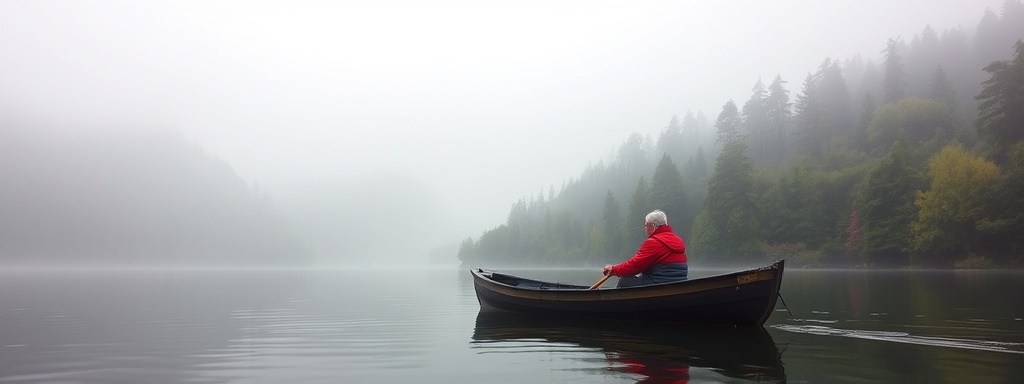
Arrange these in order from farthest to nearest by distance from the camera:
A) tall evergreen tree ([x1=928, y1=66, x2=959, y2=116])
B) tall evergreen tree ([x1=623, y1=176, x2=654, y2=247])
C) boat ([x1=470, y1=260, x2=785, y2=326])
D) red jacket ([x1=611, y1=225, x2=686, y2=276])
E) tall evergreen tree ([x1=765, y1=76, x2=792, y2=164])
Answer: tall evergreen tree ([x1=765, y1=76, x2=792, y2=164]) < tall evergreen tree ([x1=928, y1=66, x2=959, y2=116]) < tall evergreen tree ([x1=623, y1=176, x2=654, y2=247]) < red jacket ([x1=611, y1=225, x2=686, y2=276]) < boat ([x1=470, y1=260, x2=785, y2=326])

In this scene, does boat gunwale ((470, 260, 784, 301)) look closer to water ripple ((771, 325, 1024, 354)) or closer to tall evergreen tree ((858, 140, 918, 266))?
water ripple ((771, 325, 1024, 354))

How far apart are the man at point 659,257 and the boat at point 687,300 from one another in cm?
66

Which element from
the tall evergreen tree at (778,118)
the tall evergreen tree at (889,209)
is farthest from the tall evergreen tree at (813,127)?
the tall evergreen tree at (889,209)

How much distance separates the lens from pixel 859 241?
64188 millimetres

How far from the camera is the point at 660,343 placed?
1198 cm

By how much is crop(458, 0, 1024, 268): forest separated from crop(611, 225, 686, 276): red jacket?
47893mm

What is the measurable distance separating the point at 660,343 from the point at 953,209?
54.3 metres

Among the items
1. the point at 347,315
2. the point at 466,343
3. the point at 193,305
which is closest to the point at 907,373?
the point at 466,343

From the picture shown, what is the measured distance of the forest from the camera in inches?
2073

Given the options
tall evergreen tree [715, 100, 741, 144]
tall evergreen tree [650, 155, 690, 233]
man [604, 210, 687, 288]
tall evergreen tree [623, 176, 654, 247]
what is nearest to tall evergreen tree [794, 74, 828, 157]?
tall evergreen tree [715, 100, 741, 144]

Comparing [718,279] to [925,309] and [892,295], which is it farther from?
[892,295]

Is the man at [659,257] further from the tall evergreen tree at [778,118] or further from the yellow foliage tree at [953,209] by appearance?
the tall evergreen tree at [778,118]

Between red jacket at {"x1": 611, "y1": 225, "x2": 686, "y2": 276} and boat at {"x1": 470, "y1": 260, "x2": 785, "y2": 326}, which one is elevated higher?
red jacket at {"x1": 611, "y1": 225, "x2": 686, "y2": 276}

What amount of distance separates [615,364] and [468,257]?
17171 centimetres
